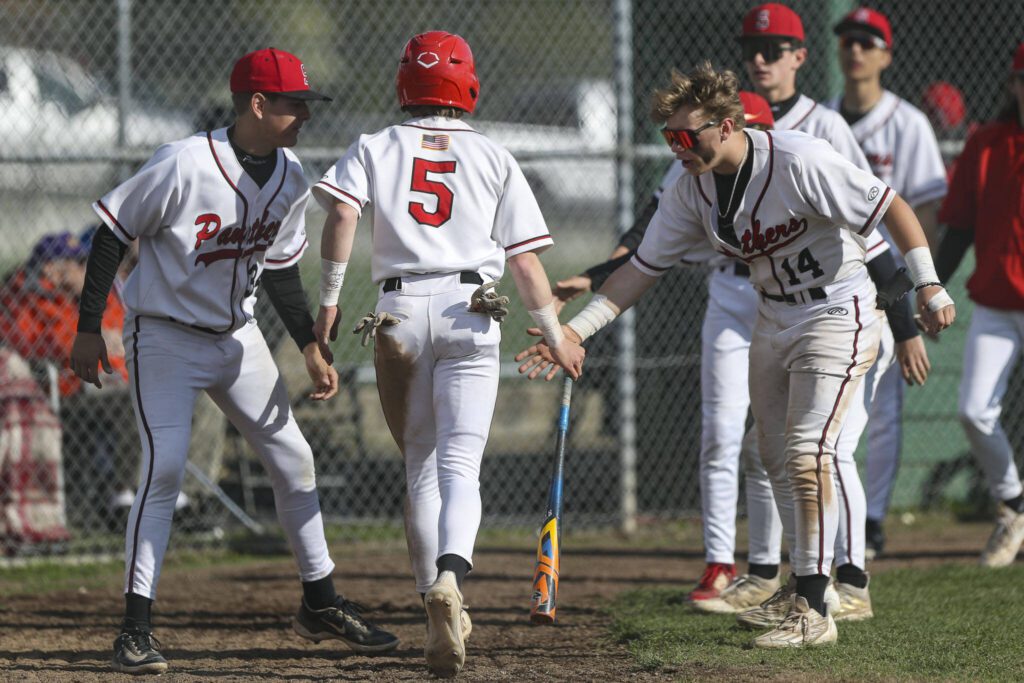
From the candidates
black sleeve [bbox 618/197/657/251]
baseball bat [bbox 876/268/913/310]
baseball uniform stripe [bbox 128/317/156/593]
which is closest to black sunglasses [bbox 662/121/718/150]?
baseball bat [bbox 876/268/913/310]

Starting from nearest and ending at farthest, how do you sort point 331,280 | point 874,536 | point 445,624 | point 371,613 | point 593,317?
point 445,624
point 331,280
point 593,317
point 371,613
point 874,536

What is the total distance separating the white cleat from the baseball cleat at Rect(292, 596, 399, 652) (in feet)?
2.62

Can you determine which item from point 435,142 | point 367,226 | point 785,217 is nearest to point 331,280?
point 435,142

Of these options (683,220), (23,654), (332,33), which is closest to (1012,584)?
(683,220)

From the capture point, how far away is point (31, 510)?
6.26 m

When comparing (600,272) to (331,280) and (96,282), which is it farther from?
→ (96,282)

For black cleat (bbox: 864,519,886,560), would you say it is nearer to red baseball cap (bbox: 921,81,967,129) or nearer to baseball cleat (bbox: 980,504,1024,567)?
baseball cleat (bbox: 980,504,1024,567)

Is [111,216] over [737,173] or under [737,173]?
under

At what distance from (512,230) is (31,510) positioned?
369 cm

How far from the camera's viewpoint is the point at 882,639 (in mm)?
4027

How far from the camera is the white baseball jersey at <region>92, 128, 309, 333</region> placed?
3.97 meters

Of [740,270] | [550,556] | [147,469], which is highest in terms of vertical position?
[740,270]

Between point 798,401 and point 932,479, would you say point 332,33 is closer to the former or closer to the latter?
point 932,479

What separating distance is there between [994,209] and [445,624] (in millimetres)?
3557
